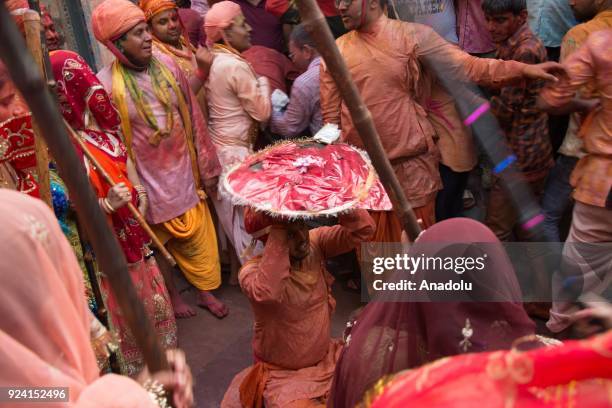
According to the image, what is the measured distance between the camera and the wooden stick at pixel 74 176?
0.89 m

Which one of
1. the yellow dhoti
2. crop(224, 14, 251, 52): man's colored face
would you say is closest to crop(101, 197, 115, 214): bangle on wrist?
the yellow dhoti

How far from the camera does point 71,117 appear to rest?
3.26 metres

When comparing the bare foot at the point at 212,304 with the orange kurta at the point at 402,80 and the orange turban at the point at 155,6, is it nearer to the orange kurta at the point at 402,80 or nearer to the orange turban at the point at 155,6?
the orange kurta at the point at 402,80

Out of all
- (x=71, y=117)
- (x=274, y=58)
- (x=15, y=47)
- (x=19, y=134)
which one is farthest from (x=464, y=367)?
(x=274, y=58)

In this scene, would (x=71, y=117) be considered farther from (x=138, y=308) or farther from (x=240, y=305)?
(x=138, y=308)

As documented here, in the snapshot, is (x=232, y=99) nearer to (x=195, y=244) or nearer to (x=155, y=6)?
(x=155, y=6)

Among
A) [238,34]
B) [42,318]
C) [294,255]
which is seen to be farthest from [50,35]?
[42,318]

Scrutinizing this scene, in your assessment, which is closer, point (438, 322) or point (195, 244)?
point (438, 322)

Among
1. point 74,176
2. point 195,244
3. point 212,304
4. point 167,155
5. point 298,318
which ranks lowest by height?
point 212,304

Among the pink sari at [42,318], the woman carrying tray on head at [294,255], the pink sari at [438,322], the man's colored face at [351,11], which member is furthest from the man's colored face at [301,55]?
the pink sari at [42,318]

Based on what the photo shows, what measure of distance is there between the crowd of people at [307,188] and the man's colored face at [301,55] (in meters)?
0.02

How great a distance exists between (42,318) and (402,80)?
2711 mm

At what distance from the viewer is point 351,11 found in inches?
143

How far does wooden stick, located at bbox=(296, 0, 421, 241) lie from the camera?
4.43 feet
